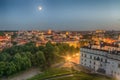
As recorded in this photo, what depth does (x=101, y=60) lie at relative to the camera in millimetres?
5699

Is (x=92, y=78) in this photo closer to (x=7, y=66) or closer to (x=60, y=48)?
(x=7, y=66)

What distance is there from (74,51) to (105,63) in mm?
3129

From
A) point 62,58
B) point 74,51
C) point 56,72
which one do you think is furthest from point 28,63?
point 74,51

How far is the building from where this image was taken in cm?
519

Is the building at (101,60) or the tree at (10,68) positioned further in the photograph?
the tree at (10,68)

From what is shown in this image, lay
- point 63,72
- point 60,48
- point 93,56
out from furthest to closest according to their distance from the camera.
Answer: point 60,48
point 93,56
point 63,72

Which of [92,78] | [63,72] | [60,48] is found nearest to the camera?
[92,78]

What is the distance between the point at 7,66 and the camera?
18.7 feet

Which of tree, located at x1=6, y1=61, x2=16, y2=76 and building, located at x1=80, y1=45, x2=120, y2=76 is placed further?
tree, located at x1=6, y1=61, x2=16, y2=76

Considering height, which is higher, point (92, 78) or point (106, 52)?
point (106, 52)

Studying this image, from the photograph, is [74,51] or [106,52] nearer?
[106,52]

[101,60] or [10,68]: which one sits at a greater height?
[101,60]

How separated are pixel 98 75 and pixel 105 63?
0.57 m

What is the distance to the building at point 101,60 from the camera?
17.0 feet
